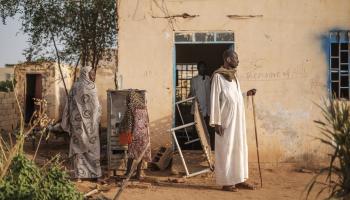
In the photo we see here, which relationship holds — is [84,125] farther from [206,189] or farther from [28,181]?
[28,181]

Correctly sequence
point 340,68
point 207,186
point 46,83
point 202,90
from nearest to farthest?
point 207,186
point 340,68
point 202,90
point 46,83

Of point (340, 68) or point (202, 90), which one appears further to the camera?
point (202, 90)

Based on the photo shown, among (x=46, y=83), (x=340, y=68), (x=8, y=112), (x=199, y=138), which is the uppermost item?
(x=46, y=83)

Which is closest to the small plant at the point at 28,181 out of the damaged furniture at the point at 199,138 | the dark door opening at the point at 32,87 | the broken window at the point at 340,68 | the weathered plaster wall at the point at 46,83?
the damaged furniture at the point at 199,138

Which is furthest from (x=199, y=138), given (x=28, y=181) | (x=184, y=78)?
(x=184, y=78)

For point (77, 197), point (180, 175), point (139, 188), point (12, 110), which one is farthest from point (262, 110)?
point (12, 110)

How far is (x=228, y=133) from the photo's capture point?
6.77 metres

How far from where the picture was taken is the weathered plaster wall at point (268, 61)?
28.2 ft

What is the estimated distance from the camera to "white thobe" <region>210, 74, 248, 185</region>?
672 centimetres

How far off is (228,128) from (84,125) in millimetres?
2216

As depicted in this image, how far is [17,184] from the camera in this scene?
13.9 feet

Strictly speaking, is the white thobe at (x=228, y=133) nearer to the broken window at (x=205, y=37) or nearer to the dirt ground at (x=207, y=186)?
the dirt ground at (x=207, y=186)

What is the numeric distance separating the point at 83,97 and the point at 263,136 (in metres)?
3.37

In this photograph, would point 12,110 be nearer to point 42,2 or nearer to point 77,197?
point 42,2
